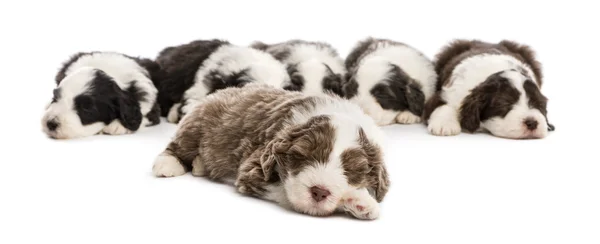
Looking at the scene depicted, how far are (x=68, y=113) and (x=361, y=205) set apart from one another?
4.63 metres

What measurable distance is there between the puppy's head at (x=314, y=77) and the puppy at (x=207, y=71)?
1.10 ft

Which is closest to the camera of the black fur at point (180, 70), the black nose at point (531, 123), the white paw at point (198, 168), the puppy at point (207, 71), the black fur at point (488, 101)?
the white paw at point (198, 168)

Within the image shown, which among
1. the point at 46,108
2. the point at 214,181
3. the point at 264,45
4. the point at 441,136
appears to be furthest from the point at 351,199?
the point at 264,45

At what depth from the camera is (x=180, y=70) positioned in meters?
9.59

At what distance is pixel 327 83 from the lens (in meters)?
9.66

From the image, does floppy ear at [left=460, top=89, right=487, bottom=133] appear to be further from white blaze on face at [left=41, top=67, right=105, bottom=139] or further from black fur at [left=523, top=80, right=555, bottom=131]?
white blaze on face at [left=41, top=67, right=105, bottom=139]

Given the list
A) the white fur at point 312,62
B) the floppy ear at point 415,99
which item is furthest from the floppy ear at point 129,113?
the floppy ear at point 415,99

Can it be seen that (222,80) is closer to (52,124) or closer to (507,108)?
(52,124)

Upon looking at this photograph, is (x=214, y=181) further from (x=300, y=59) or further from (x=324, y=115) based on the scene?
(x=300, y=59)

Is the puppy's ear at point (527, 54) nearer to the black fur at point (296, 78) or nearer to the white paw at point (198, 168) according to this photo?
the black fur at point (296, 78)

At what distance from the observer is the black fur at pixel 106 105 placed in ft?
28.0

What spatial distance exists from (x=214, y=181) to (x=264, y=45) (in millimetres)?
5425

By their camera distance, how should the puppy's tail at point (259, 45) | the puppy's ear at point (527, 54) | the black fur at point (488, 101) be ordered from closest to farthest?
the black fur at point (488, 101) < the puppy's ear at point (527, 54) < the puppy's tail at point (259, 45)

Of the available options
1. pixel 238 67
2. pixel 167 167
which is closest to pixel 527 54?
pixel 238 67
